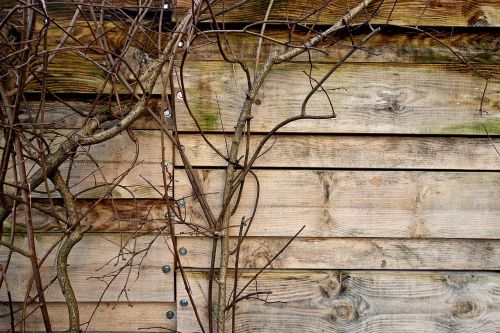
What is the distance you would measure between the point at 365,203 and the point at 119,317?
111 cm

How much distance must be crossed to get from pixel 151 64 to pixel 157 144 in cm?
32

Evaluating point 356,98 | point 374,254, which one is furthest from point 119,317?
point 356,98

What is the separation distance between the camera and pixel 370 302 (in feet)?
7.38

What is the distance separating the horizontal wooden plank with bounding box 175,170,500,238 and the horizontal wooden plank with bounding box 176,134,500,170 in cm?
4

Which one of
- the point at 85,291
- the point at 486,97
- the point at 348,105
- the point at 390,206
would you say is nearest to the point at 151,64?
the point at 348,105

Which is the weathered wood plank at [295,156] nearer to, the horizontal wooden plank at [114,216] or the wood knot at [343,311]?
the horizontal wooden plank at [114,216]

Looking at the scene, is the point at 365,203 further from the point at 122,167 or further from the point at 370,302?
the point at 122,167

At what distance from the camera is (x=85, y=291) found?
7.27 feet

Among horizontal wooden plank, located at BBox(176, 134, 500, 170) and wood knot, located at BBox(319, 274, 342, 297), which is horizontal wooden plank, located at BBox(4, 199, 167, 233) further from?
wood knot, located at BBox(319, 274, 342, 297)

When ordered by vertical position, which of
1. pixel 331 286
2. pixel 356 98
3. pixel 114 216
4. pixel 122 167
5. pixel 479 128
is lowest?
pixel 331 286

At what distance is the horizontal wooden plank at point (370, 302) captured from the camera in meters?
2.24

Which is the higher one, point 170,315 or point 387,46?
point 387,46

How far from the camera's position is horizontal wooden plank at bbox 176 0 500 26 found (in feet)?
7.00

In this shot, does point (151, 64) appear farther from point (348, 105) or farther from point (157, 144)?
point (348, 105)
